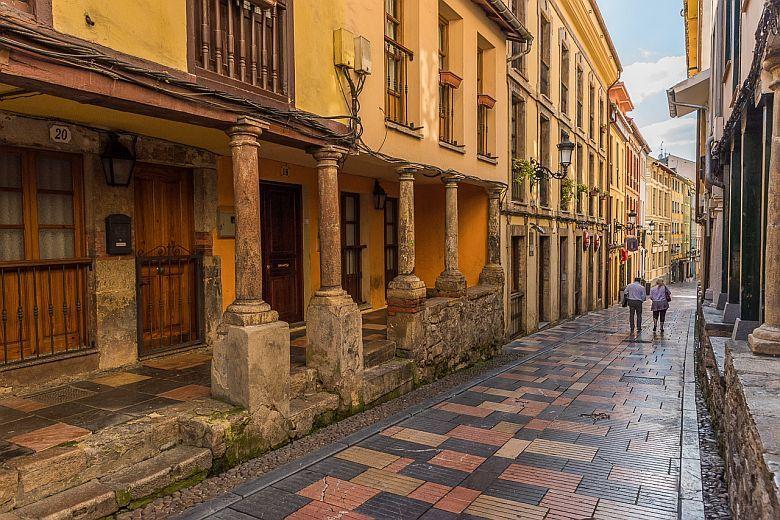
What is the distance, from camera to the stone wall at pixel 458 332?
Result: 26.6ft

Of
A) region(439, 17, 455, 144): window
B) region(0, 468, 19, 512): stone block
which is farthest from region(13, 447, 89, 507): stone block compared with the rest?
region(439, 17, 455, 144): window

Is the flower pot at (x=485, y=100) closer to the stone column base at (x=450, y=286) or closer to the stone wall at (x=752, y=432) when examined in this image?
the stone column base at (x=450, y=286)

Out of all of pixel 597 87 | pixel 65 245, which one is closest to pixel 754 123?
pixel 65 245

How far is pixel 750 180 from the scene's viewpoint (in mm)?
6402

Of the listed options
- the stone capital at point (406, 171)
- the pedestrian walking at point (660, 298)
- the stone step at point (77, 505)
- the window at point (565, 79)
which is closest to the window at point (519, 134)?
the pedestrian walking at point (660, 298)

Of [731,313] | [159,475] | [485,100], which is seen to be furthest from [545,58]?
[159,475]

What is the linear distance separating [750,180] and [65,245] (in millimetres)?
7791

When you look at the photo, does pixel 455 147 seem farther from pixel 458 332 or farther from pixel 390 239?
pixel 458 332

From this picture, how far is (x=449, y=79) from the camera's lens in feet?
29.7

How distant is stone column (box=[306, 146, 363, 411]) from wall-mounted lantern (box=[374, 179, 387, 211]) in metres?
4.16

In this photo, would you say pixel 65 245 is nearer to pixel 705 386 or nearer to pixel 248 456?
pixel 248 456

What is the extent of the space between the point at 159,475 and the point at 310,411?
1.86 meters

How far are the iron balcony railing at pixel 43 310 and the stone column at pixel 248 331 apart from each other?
1.68m

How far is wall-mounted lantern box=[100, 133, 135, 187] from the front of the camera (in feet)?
18.6
